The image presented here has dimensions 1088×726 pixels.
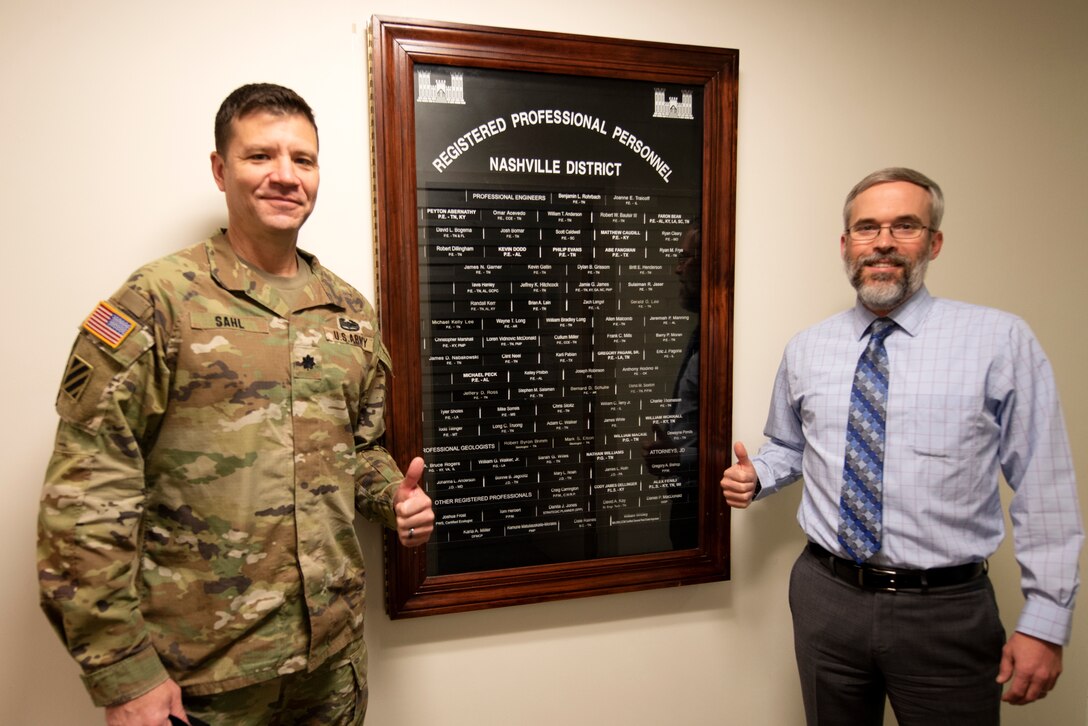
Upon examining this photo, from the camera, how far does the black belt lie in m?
1.38

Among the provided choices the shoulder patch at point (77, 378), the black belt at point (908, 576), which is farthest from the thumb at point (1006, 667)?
the shoulder patch at point (77, 378)

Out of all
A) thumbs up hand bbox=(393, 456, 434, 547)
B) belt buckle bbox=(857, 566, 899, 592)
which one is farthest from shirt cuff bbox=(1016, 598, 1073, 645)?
thumbs up hand bbox=(393, 456, 434, 547)

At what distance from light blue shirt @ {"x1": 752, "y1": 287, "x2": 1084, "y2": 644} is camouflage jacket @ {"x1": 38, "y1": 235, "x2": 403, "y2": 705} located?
110cm

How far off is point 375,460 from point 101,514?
0.51 metres

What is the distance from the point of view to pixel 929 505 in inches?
54.0

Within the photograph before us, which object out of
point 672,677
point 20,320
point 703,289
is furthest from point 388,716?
point 703,289

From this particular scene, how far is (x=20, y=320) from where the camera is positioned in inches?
53.7

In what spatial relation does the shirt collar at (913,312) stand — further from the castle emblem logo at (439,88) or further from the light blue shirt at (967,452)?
the castle emblem logo at (439,88)

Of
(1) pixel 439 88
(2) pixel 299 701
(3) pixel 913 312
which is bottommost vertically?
(2) pixel 299 701

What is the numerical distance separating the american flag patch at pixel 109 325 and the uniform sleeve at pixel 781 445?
1386mm

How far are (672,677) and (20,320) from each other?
1.82m

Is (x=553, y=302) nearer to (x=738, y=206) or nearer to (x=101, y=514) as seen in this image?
(x=738, y=206)

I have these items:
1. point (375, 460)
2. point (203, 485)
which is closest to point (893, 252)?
point (375, 460)

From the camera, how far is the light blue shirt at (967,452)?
4.27 feet
